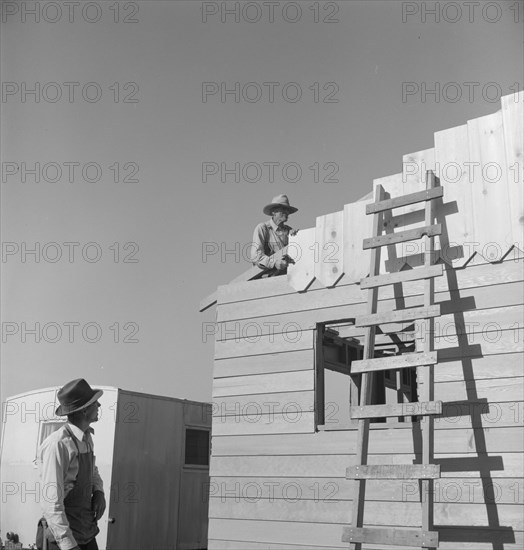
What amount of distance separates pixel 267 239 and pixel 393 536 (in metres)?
4.22

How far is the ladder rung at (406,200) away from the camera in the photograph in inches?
256

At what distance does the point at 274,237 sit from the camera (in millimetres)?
8883

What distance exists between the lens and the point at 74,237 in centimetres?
1108

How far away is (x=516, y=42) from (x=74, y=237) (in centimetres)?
693

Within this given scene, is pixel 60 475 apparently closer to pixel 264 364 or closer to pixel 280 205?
pixel 264 364

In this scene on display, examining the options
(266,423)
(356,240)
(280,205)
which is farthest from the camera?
(280,205)

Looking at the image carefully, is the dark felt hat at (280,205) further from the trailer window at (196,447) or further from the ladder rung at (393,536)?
the trailer window at (196,447)

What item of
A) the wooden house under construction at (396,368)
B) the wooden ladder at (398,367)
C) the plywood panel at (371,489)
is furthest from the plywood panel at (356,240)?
the plywood panel at (371,489)

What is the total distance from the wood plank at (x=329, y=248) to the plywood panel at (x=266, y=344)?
633 mm

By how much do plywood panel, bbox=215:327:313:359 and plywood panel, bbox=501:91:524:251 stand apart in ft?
7.79

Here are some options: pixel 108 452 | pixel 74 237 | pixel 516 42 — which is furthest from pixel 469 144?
pixel 108 452

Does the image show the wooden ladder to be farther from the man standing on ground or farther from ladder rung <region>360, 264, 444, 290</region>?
the man standing on ground

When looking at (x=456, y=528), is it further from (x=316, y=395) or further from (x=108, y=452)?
(x=108, y=452)

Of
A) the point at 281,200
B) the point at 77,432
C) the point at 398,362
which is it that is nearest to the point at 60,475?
the point at 77,432
